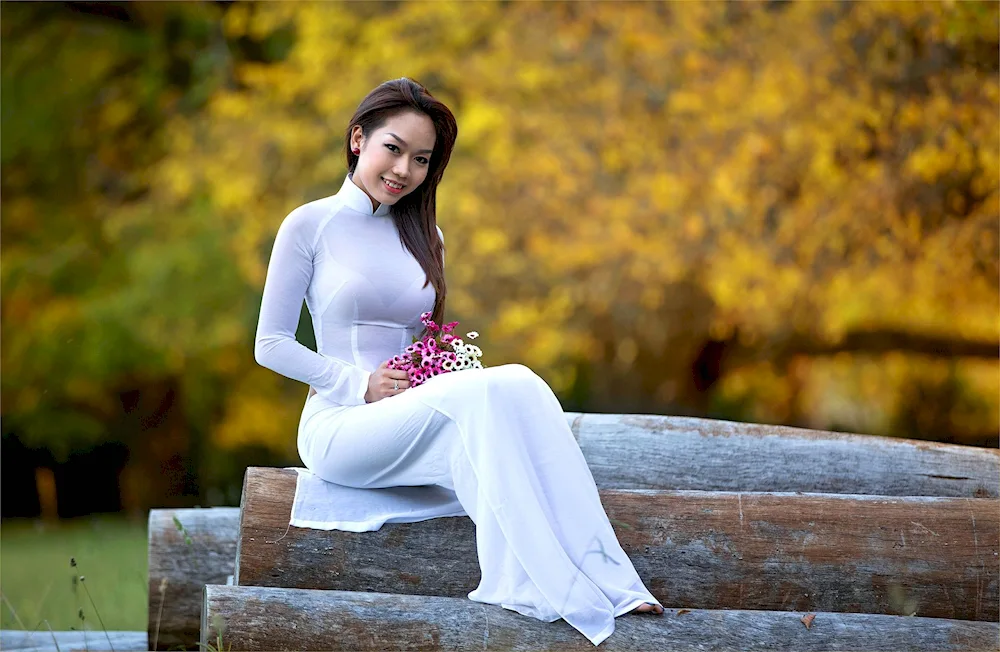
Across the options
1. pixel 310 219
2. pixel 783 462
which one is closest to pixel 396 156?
pixel 310 219

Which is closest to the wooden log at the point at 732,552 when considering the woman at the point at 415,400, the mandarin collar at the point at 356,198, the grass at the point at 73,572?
the woman at the point at 415,400

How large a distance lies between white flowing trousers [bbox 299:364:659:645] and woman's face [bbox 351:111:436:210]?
66 centimetres

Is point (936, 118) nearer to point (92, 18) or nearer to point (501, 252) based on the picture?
point (501, 252)

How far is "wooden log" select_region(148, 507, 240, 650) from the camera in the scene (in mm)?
3979

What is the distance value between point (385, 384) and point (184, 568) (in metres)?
1.46

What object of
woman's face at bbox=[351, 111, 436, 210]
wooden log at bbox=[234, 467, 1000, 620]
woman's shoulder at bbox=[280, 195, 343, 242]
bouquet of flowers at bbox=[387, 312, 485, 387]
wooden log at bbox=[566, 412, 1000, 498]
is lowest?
wooden log at bbox=[234, 467, 1000, 620]

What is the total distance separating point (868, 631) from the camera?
2.87m

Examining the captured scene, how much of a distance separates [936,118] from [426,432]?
511 cm

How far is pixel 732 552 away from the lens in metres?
3.05

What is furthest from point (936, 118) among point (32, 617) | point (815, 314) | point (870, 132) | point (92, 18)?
point (92, 18)

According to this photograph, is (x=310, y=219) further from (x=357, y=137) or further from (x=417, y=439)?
(x=417, y=439)

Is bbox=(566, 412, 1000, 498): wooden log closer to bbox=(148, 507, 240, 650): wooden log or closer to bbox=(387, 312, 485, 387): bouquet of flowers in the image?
bbox=(387, 312, 485, 387): bouquet of flowers

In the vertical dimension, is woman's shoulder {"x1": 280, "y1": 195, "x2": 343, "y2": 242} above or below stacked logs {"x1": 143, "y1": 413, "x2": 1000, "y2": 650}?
above

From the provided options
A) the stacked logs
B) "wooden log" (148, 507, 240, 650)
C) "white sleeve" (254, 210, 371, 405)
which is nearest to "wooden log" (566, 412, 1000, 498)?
the stacked logs
